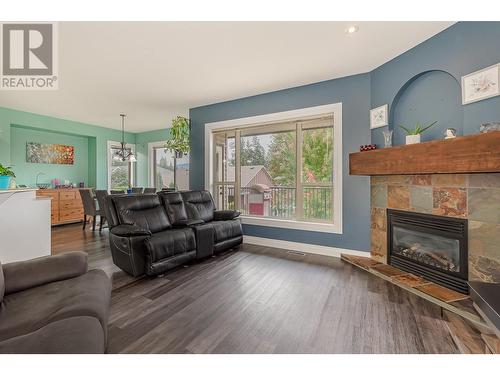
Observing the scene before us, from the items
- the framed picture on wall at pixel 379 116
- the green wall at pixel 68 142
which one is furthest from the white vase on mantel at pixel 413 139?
the green wall at pixel 68 142

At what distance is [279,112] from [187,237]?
2.57 m

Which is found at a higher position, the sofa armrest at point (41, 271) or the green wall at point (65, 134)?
the green wall at point (65, 134)

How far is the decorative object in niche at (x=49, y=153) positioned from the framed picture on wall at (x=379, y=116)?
7.42 meters

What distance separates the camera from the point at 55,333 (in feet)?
3.31

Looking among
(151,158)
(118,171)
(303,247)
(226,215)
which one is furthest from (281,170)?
(118,171)

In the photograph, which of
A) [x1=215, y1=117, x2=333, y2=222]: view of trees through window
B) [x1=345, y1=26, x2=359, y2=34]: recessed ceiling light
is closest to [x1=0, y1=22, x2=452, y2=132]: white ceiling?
[x1=345, y1=26, x2=359, y2=34]: recessed ceiling light

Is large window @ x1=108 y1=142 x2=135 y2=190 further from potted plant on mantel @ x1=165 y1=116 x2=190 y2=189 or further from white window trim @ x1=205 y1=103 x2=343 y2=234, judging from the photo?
white window trim @ x1=205 y1=103 x2=343 y2=234

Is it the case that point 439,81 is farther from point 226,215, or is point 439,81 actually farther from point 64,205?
point 64,205

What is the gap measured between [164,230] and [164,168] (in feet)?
14.7

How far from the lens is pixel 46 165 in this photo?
615cm

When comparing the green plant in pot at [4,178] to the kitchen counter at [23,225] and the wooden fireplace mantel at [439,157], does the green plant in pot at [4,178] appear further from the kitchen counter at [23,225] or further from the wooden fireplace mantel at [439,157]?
the wooden fireplace mantel at [439,157]

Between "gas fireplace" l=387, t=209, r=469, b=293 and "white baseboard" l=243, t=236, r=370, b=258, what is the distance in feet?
1.69

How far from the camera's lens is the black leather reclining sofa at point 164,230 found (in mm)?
2801

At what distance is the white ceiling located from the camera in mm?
2410
